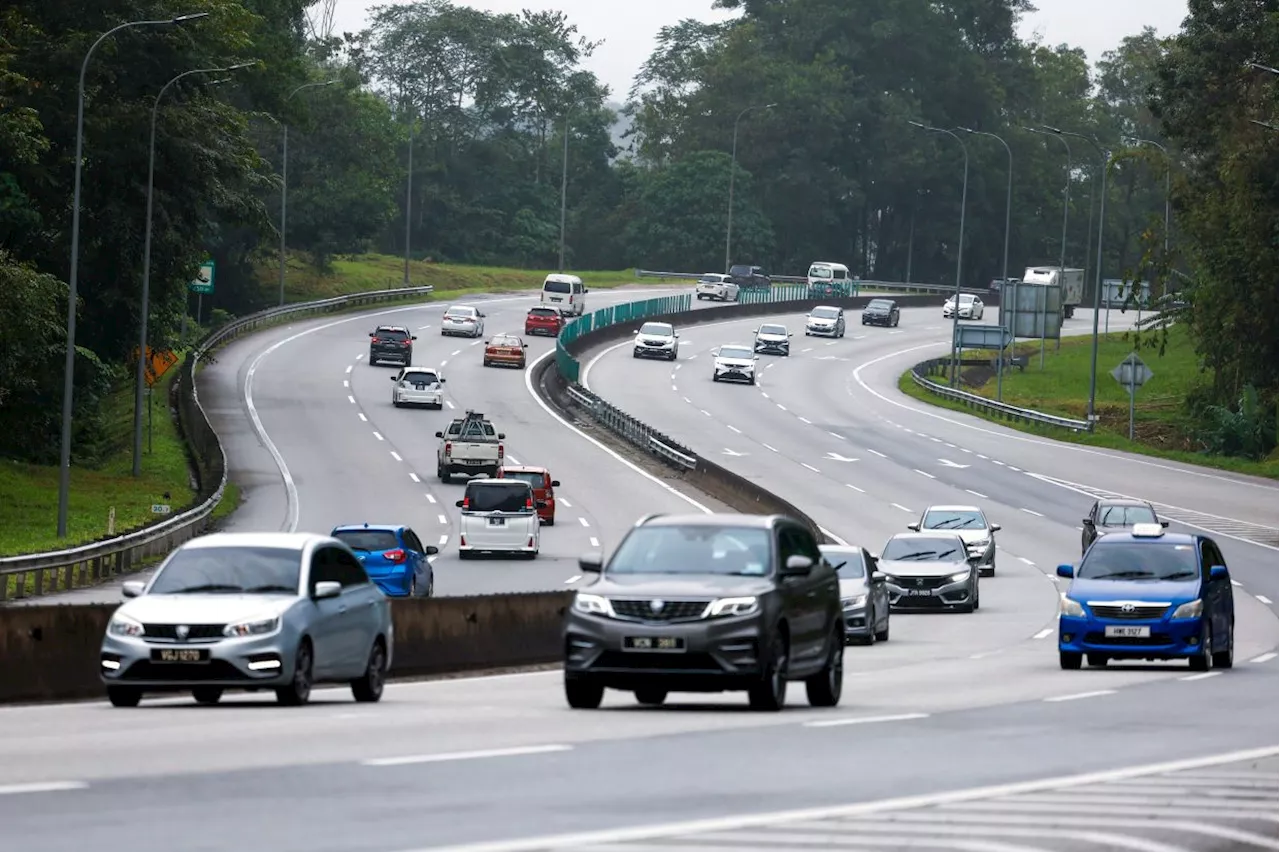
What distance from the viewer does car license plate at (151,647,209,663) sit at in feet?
57.1

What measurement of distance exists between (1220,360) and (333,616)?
68.8m

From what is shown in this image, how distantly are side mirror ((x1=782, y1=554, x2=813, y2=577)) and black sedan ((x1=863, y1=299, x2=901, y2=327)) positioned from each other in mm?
110468

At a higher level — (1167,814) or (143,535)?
(1167,814)

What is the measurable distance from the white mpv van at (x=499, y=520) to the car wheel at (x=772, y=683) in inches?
1171

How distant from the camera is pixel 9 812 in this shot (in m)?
10.1

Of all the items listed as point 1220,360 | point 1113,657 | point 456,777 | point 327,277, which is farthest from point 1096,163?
point 456,777

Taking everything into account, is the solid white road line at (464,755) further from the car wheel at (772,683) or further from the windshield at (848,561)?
the windshield at (848,561)

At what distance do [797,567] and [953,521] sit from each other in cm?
2977

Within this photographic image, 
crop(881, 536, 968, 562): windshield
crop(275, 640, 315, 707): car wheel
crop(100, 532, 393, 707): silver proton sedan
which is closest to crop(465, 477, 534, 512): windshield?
crop(881, 536, 968, 562): windshield

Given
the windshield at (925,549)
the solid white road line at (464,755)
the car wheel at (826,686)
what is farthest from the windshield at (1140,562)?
the windshield at (925,549)

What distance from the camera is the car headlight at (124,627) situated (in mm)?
17594

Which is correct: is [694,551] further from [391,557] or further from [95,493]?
[95,493]

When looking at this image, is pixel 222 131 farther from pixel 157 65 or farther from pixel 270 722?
pixel 270 722

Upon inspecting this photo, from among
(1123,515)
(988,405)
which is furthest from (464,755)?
(988,405)
